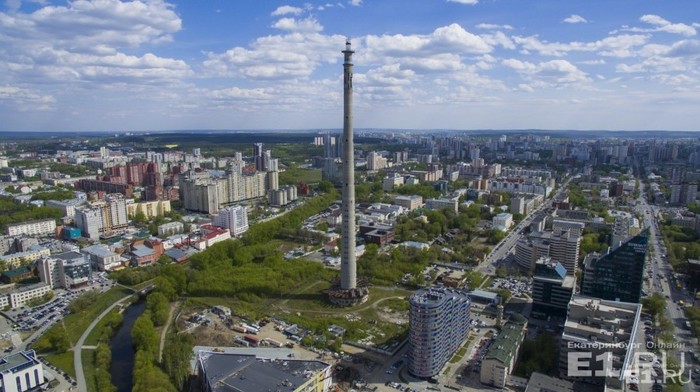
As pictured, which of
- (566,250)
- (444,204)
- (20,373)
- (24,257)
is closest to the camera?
(20,373)

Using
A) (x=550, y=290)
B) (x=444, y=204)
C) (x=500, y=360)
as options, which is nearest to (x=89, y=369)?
(x=500, y=360)

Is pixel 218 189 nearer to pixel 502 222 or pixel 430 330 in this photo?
pixel 502 222

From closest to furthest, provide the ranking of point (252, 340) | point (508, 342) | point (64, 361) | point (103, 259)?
1. point (508, 342)
2. point (64, 361)
3. point (252, 340)
4. point (103, 259)

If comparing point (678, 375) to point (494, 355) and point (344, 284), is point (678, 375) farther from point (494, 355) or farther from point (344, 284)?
point (344, 284)

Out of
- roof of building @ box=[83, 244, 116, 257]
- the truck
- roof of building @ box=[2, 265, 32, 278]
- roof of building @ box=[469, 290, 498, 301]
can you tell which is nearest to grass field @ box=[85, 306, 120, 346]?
the truck

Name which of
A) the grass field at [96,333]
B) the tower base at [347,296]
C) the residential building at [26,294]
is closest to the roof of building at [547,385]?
the tower base at [347,296]

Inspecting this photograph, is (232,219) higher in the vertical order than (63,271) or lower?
higher

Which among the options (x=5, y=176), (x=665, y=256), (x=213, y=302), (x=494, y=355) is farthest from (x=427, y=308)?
(x=5, y=176)
